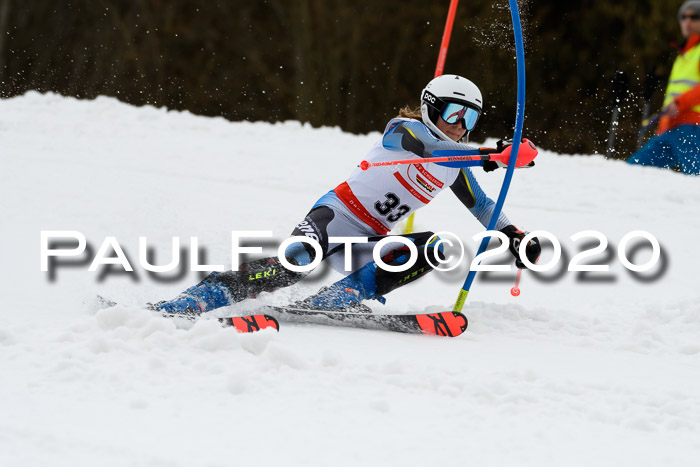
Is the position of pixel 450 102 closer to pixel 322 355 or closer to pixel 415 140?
pixel 415 140

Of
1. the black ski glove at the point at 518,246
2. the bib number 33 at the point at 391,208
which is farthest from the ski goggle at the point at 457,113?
the black ski glove at the point at 518,246

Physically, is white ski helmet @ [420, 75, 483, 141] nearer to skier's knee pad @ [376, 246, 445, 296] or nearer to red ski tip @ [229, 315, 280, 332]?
skier's knee pad @ [376, 246, 445, 296]

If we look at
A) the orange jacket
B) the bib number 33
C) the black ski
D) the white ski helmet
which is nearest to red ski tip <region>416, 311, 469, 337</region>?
the black ski

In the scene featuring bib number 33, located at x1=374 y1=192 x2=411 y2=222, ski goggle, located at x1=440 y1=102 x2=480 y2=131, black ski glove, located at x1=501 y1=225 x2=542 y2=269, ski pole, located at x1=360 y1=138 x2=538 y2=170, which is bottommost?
black ski glove, located at x1=501 y1=225 x2=542 y2=269

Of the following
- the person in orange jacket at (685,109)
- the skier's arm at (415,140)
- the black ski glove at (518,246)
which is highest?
the person in orange jacket at (685,109)

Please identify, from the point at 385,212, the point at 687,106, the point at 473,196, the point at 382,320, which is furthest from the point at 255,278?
the point at 687,106

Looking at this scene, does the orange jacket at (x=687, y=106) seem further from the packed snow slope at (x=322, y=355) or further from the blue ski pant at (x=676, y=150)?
the packed snow slope at (x=322, y=355)

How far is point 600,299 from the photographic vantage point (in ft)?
18.3

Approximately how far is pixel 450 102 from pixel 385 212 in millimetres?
679

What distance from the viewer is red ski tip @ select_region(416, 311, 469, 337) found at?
4102 millimetres

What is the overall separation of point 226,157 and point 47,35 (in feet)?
58.2

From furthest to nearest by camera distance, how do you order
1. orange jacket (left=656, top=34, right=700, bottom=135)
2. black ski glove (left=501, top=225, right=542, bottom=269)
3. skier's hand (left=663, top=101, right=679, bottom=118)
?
1. skier's hand (left=663, top=101, right=679, bottom=118)
2. orange jacket (left=656, top=34, right=700, bottom=135)
3. black ski glove (left=501, top=225, right=542, bottom=269)

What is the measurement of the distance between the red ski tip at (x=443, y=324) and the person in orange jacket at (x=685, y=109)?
4.76 meters

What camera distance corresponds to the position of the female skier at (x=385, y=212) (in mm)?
4164
